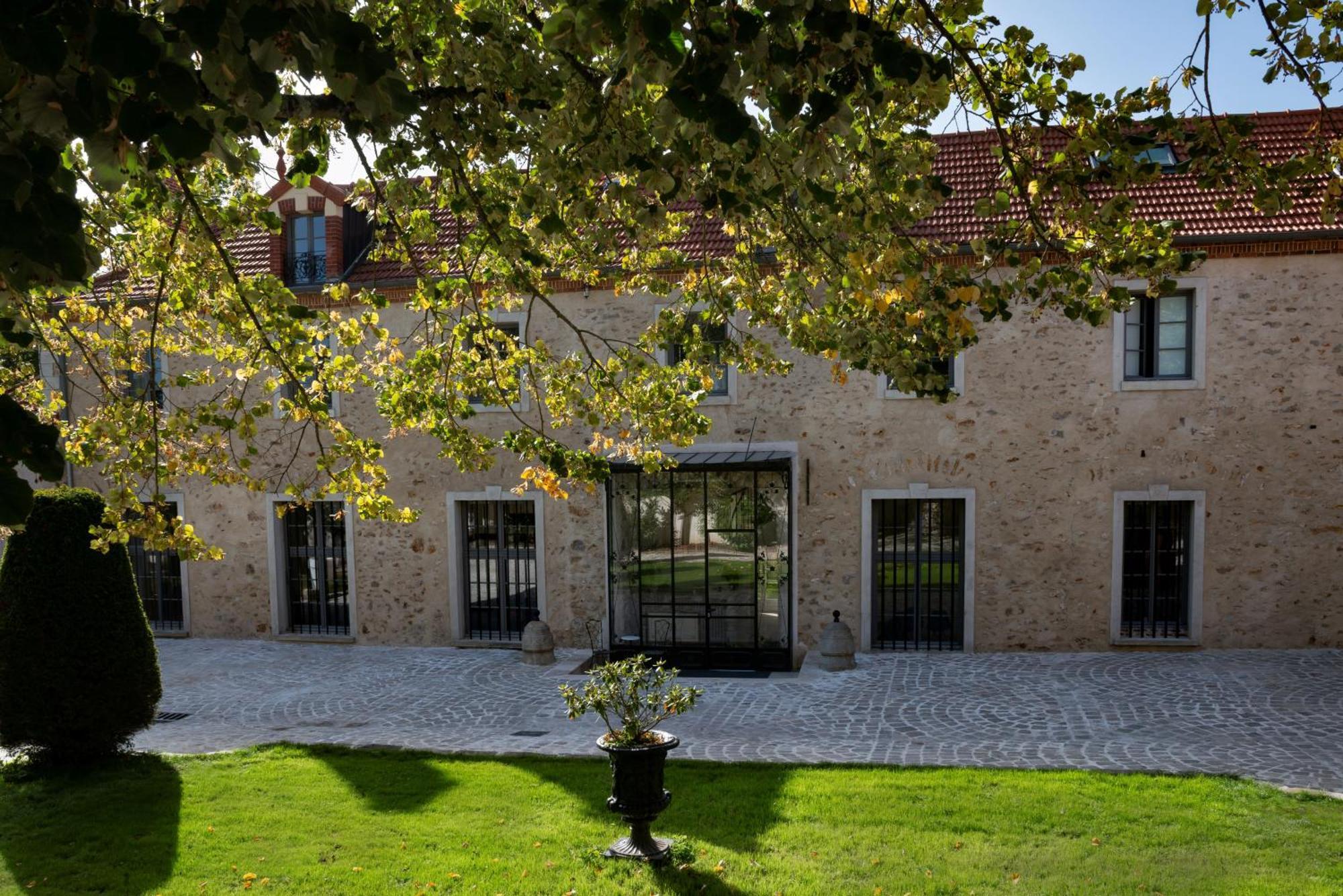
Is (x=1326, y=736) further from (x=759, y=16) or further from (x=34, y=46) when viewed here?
(x=34, y=46)

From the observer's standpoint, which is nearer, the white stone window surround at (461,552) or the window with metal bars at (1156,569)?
the window with metal bars at (1156,569)

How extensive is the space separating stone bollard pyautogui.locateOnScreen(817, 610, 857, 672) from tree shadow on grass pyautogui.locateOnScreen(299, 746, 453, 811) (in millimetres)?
5532

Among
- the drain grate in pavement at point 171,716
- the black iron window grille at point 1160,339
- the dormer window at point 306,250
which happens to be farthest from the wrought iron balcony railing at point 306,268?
the black iron window grille at point 1160,339

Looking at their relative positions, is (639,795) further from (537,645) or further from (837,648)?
(537,645)

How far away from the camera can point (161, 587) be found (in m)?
15.7

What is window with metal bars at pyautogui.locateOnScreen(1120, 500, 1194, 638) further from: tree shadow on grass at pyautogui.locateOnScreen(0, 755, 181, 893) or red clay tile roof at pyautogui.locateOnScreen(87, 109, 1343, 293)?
tree shadow on grass at pyautogui.locateOnScreen(0, 755, 181, 893)

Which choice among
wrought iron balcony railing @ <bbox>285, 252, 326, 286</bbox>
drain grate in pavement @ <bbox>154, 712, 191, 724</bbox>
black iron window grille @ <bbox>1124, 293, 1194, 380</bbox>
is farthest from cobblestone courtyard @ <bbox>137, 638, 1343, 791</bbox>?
wrought iron balcony railing @ <bbox>285, 252, 326, 286</bbox>

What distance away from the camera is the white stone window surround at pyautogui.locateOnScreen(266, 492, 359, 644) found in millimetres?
14664

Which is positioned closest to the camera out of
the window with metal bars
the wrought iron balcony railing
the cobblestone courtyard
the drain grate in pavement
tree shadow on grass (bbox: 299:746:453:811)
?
tree shadow on grass (bbox: 299:746:453:811)

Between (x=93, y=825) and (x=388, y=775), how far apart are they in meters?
2.16

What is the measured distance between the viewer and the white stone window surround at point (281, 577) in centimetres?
1466

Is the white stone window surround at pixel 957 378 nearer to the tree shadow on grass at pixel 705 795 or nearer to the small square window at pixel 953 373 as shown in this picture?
the small square window at pixel 953 373

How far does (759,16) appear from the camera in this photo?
3.03 m

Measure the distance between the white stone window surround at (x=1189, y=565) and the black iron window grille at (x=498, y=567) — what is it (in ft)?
26.2
